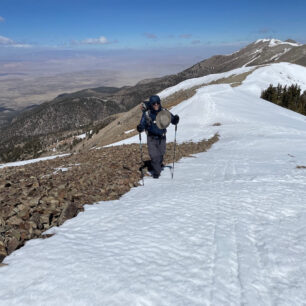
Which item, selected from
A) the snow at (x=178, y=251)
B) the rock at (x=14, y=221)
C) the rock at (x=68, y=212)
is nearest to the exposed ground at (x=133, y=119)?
the snow at (x=178, y=251)

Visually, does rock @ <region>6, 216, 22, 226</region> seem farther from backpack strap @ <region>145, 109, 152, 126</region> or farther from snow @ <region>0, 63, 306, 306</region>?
backpack strap @ <region>145, 109, 152, 126</region>

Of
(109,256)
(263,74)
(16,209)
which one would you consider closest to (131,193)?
(16,209)

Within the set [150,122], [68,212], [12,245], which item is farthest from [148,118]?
[12,245]

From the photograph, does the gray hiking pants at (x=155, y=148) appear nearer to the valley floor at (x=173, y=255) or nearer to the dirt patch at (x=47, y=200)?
the dirt patch at (x=47, y=200)

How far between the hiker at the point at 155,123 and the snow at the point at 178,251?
1691 millimetres

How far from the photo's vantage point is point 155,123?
1048cm

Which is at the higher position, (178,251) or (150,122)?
(150,122)

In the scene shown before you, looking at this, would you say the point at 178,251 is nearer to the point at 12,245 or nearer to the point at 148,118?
the point at 12,245

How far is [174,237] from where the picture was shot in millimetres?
5508

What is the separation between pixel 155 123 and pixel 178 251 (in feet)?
21.0

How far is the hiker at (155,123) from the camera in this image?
34.1 feet

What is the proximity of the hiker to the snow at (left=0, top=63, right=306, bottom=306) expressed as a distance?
1.69 meters

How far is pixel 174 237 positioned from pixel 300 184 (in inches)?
246

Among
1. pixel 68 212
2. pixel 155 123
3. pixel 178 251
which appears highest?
pixel 155 123
